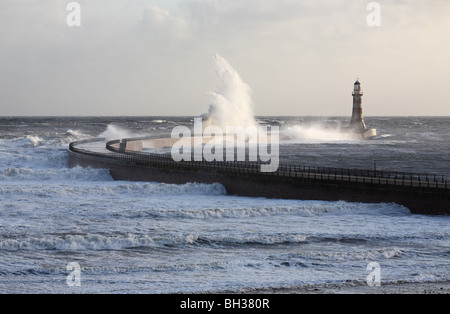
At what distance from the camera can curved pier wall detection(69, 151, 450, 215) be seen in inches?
1112

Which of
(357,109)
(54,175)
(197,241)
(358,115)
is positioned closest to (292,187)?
(197,241)

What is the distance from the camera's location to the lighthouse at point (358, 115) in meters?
83.0

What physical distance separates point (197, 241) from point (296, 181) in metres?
12.0

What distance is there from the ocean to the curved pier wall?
0.63 meters

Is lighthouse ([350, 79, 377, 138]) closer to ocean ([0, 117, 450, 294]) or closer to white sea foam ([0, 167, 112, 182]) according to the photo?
white sea foam ([0, 167, 112, 182])

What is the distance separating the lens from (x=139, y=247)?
2127cm

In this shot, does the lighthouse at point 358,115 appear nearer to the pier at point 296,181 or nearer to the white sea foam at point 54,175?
the pier at point 296,181

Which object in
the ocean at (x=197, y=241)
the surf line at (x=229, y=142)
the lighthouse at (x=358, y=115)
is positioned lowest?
the ocean at (x=197, y=241)

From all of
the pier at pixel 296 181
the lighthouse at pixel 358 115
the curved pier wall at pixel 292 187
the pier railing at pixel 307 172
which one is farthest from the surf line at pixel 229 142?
the curved pier wall at pixel 292 187

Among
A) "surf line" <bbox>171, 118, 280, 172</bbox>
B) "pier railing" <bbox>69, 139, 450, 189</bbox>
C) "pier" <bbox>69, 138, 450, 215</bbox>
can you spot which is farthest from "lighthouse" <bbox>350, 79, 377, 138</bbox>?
"pier" <bbox>69, 138, 450, 215</bbox>

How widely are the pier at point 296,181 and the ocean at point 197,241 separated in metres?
0.68

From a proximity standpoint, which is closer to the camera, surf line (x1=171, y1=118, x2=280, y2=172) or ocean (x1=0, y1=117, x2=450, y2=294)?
ocean (x1=0, y1=117, x2=450, y2=294)
